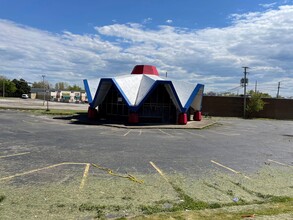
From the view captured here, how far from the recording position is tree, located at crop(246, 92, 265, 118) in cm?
4884

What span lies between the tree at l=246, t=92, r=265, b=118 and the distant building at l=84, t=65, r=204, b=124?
21.2 metres

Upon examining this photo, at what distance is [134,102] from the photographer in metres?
28.5

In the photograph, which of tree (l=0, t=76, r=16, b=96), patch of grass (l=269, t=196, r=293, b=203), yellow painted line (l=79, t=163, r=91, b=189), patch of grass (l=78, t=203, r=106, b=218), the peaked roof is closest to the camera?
patch of grass (l=78, t=203, r=106, b=218)

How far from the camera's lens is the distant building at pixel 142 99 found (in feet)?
93.9

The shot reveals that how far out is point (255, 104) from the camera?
161 feet

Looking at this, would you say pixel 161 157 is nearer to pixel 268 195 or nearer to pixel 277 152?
pixel 268 195

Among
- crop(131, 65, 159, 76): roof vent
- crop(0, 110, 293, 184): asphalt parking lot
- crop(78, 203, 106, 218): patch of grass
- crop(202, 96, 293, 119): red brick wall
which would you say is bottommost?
crop(78, 203, 106, 218): patch of grass

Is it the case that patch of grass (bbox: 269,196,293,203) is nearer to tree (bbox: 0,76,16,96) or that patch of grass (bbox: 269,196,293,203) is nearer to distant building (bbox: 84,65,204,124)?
distant building (bbox: 84,65,204,124)

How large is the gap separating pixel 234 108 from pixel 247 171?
42.1m

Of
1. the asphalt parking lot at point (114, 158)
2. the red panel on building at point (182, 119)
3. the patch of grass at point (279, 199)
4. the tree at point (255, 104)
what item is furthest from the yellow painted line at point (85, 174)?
the tree at point (255, 104)

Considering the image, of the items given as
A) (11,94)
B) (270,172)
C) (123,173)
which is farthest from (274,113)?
(11,94)

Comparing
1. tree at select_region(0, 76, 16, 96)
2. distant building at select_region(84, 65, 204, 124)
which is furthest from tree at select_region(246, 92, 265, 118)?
tree at select_region(0, 76, 16, 96)

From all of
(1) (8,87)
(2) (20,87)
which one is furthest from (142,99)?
(2) (20,87)

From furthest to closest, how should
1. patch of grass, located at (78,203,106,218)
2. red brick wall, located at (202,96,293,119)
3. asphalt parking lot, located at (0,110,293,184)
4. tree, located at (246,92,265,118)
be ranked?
red brick wall, located at (202,96,293,119) → tree, located at (246,92,265,118) → asphalt parking lot, located at (0,110,293,184) → patch of grass, located at (78,203,106,218)
